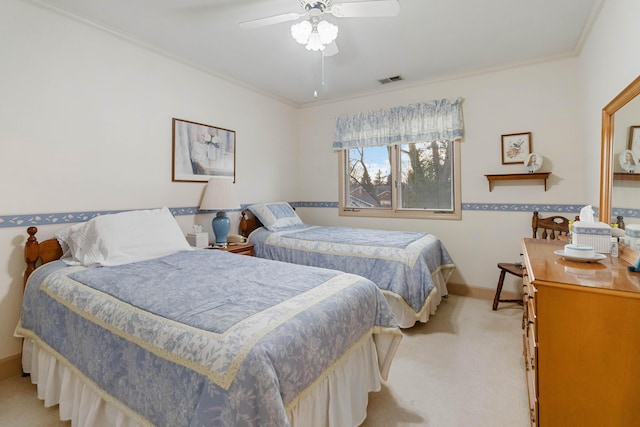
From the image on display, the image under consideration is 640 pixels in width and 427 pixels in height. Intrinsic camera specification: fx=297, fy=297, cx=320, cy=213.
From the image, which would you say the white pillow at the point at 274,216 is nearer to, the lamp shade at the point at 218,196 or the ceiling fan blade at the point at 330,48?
the lamp shade at the point at 218,196

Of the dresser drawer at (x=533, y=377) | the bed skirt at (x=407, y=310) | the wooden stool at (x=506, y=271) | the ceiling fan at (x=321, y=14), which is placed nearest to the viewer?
the dresser drawer at (x=533, y=377)

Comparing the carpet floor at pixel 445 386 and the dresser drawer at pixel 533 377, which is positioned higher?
the dresser drawer at pixel 533 377

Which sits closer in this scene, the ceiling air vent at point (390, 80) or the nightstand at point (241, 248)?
the nightstand at point (241, 248)

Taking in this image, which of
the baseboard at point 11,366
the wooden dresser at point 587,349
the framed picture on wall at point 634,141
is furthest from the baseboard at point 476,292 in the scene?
the baseboard at point 11,366

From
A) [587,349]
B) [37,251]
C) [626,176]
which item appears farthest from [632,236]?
[37,251]

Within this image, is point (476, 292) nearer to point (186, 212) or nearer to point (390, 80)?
point (390, 80)

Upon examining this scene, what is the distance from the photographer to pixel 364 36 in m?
2.59

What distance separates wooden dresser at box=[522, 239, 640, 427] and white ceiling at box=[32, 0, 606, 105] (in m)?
2.07

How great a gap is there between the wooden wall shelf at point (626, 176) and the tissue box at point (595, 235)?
0.97ft

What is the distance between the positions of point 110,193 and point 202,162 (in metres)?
0.94

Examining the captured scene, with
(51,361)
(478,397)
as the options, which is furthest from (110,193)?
(478,397)

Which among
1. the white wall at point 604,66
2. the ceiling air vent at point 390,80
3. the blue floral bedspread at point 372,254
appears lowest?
the blue floral bedspread at point 372,254

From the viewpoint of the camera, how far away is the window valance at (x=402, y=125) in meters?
3.47

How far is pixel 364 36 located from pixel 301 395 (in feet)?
8.89
